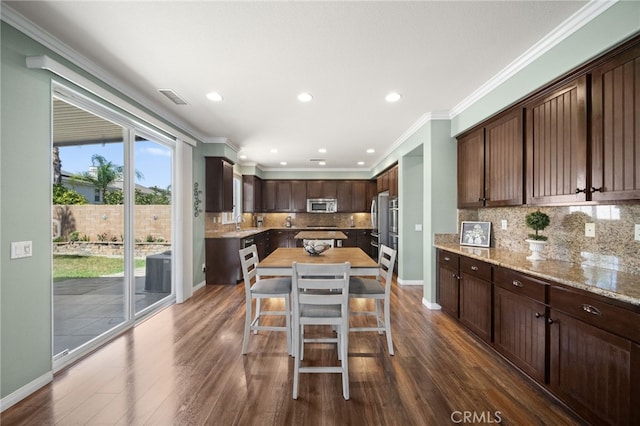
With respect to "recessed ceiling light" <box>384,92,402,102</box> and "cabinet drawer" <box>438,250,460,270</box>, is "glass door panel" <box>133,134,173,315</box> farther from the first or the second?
"cabinet drawer" <box>438,250,460,270</box>

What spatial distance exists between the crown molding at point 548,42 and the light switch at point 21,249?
4.17 meters

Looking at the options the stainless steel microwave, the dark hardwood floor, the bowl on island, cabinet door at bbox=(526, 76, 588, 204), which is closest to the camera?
the dark hardwood floor

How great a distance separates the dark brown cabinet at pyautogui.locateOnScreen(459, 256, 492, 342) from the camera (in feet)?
8.71

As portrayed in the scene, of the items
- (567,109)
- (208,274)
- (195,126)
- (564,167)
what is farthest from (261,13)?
(208,274)

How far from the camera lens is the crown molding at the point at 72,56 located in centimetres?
192

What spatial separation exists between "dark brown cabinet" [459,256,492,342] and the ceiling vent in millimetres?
3739

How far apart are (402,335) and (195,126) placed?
417cm

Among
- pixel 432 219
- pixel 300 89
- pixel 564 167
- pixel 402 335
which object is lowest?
pixel 402 335

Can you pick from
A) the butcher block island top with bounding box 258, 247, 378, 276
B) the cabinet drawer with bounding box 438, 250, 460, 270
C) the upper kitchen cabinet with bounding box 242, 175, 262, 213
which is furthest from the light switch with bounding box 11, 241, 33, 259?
the upper kitchen cabinet with bounding box 242, 175, 262, 213

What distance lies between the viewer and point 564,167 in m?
2.20

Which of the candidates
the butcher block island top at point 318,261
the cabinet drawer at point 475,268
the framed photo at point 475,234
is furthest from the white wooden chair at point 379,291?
the framed photo at point 475,234

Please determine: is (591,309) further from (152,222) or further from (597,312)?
(152,222)

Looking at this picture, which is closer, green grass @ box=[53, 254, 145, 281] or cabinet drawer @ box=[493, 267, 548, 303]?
cabinet drawer @ box=[493, 267, 548, 303]

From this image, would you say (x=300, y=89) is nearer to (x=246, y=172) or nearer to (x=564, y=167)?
(x=564, y=167)
